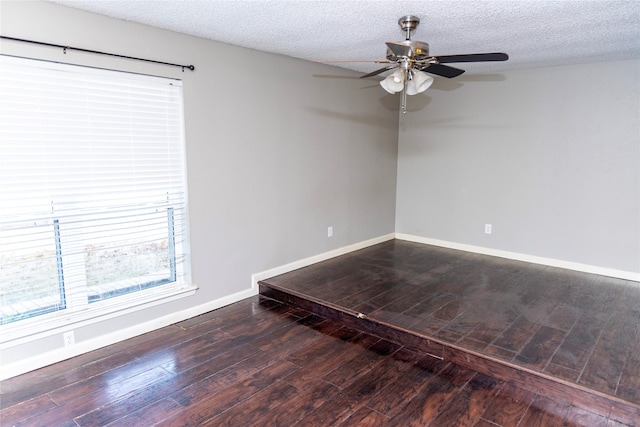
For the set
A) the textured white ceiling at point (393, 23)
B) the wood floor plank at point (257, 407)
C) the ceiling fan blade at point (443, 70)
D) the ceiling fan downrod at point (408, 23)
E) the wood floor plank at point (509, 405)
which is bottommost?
the wood floor plank at point (257, 407)

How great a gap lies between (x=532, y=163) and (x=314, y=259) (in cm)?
266

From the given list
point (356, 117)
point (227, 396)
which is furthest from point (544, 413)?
point (356, 117)

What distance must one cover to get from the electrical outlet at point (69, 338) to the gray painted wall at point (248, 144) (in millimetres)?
34

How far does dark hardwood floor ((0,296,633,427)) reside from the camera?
2059 millimetres

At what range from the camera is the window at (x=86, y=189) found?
2.30 m

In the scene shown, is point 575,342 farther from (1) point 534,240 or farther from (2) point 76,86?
(2) point 76,86

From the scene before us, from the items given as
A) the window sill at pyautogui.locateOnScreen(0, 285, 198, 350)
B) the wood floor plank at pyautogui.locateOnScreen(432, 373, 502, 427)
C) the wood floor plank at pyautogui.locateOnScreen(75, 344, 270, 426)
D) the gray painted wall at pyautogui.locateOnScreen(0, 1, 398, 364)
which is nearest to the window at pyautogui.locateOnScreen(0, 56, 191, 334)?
the window sill at pyautogui.locateOnScreen(0, 285, 198, 350)

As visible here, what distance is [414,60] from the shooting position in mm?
2457

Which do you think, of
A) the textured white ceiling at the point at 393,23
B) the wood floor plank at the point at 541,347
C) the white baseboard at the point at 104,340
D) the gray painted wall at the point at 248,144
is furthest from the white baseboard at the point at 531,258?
the white baseboard at the point at 104,340

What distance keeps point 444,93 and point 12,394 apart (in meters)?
4.97

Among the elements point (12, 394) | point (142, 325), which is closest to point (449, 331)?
point (142, 325)

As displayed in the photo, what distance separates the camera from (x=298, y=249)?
4172 mm

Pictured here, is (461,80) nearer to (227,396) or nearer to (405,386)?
(405,386)

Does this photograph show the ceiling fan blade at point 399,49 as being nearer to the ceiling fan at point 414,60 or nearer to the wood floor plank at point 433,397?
A: the ceiling fan at point 414,60
